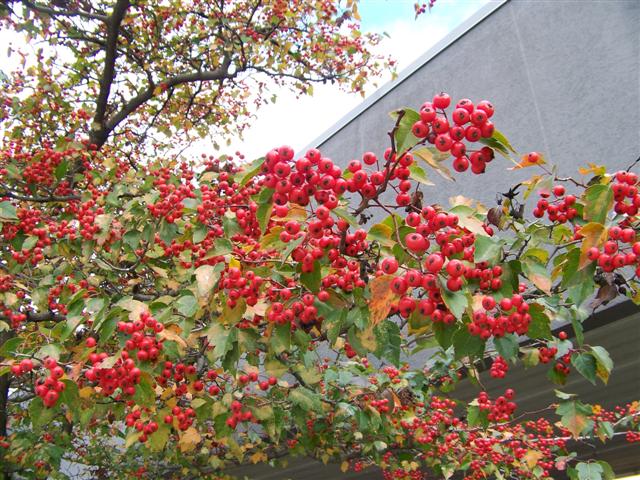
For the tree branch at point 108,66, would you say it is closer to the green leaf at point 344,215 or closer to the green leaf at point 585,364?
the green leaf at point 344,215

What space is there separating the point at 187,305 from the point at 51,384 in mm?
661

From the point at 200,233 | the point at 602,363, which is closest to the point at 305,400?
the point at 200,233

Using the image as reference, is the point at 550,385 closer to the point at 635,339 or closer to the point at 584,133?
the point at 635,339

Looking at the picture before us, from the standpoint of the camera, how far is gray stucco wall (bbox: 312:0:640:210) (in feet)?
16.8

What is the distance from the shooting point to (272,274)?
7.44 feet

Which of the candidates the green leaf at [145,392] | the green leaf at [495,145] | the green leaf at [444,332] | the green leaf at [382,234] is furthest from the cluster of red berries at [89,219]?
the green leaf at [495,145]

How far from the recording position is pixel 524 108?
19.4 ft

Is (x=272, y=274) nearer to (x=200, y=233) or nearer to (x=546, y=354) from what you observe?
(x=200, y=233)

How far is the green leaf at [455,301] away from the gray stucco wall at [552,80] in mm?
4278

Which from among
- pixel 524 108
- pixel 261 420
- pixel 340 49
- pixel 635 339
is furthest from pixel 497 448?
pixel 340 49

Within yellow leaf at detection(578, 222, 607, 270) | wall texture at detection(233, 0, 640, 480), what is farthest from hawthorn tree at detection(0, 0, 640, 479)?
wall texture at detection(233, 0, 640, 480)

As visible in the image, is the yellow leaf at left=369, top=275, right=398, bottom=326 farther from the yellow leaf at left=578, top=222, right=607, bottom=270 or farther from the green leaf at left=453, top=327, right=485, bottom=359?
the yellow leaf at left=578, top=222, right=607, bottom=270

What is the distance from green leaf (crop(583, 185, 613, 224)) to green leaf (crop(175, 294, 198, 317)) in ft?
5.71

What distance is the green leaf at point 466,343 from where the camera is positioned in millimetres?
1901
